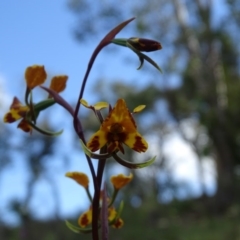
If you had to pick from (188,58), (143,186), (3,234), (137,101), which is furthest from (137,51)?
(143,186)

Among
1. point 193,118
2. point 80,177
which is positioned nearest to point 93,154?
point 80,177

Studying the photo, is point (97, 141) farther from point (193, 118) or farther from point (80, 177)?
point (193, 118)

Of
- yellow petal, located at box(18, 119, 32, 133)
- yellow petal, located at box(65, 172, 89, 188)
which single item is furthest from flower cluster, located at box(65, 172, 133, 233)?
yellow petal, located at box(18, 119, 32, 133)

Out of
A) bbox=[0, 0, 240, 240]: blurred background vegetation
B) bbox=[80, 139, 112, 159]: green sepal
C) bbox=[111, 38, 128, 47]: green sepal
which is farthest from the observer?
bbox=[0, 0, 240, 240]: blurred background vegetation

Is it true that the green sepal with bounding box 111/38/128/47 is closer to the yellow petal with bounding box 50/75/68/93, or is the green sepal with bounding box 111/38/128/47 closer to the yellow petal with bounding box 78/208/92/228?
the yellow petal with bounding box 50/75/68/93

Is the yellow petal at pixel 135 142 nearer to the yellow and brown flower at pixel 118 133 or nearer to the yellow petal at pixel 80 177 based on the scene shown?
the yellow and brown flower at pixel 118 133

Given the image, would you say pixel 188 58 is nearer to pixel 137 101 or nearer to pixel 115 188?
pixel 137 101
